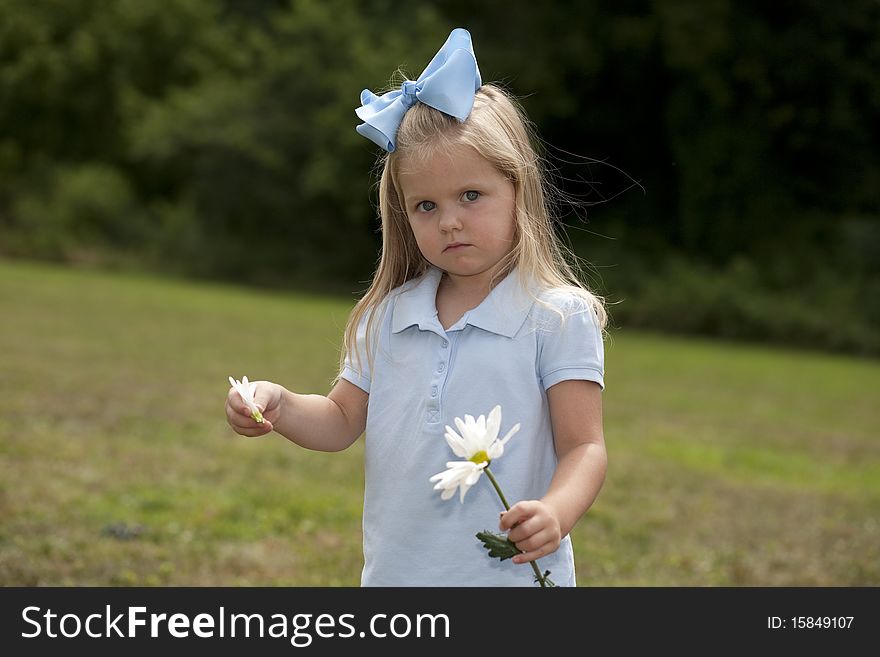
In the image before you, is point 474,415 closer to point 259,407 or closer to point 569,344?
point 569,344

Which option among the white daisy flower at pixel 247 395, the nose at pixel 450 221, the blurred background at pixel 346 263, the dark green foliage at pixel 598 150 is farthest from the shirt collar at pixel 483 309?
the dark green foliage at pixel 598 150

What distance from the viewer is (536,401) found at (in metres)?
2.10

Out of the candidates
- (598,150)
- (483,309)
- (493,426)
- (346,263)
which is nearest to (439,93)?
(483,309)

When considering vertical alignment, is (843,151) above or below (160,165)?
below

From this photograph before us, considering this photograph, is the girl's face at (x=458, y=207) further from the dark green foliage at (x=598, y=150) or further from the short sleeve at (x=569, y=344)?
the dark green foliage at (x=598, y=150)

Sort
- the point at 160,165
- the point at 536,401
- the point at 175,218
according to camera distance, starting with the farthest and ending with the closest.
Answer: the point at 160,165 < the point at 175,218 < the point at 536,401

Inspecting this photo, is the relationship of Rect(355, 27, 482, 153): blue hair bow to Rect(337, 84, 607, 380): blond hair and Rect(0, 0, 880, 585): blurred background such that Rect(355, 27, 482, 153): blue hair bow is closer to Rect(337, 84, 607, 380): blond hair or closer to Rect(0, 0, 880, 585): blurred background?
Rect(337, 84, 607, 380): blond hair

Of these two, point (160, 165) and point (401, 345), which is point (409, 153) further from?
point (160, 165)

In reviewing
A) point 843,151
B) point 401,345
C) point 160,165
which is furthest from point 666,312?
point 401,345

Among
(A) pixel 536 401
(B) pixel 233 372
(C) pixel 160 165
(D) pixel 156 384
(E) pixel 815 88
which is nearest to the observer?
(A) pixel 536 401

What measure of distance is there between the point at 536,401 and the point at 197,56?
93.7ft

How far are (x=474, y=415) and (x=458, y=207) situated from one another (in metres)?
0.38

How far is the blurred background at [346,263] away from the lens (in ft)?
15.1

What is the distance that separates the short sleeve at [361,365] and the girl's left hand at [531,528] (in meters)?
0.68
